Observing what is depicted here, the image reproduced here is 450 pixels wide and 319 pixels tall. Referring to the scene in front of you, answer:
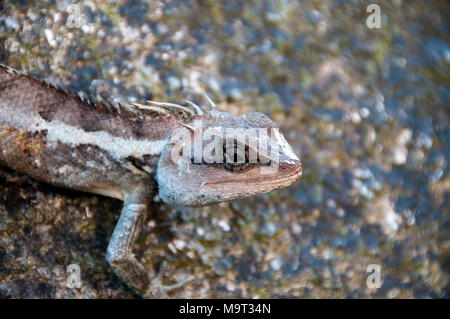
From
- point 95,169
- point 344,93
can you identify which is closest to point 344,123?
point 344,93

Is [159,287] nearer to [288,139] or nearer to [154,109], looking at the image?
[154,109]

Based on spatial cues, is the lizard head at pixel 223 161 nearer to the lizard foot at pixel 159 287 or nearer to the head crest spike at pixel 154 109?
the head crest spike at pixel 154 109

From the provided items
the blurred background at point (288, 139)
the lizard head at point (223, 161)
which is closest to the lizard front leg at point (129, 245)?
the blurred background at point (288, 139)

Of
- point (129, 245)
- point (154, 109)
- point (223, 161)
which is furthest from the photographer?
point (129, 245)

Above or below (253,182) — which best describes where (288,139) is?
below

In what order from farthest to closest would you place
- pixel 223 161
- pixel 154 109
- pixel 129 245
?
1. pixel 129 245
2. pixel 154 109
3. pixel 223 161

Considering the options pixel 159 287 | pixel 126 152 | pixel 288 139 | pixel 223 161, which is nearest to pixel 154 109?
pixel 126 152
